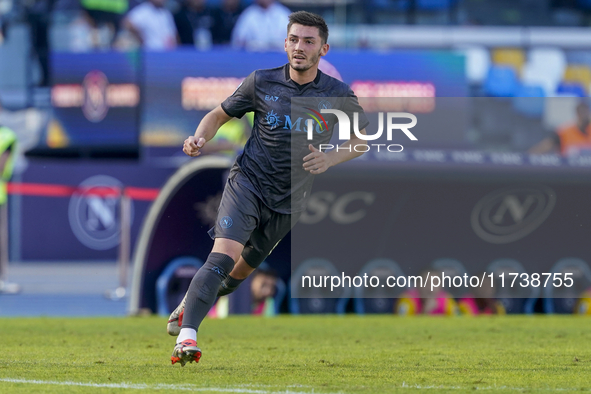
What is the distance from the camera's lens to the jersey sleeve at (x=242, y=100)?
5.45 metres

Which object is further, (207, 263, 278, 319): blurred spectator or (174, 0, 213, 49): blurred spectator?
(174, 0, 213, 49): blurred spectator

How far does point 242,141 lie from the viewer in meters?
13.4

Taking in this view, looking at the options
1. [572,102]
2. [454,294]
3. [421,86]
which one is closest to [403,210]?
[454,294]

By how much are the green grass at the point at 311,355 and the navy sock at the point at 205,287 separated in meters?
0.32

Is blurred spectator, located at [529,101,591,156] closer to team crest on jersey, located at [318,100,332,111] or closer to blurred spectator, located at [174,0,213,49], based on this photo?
team crest on jersey, located at [318,100,332,111]

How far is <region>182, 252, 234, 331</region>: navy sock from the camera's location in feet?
16.3

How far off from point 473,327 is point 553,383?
368 centimetres

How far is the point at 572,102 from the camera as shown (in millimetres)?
11148

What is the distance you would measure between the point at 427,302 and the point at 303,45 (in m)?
5.55


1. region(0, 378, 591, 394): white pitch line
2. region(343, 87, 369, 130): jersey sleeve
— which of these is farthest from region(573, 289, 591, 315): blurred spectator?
region(0, 378, 591, 394): white pitch line

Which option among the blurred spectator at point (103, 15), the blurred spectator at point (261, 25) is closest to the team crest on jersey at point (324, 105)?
the blurred spectator at point (261, 25)

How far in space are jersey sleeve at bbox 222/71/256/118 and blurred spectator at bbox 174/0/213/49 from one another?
1066cm

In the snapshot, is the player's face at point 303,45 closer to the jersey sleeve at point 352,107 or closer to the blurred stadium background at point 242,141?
the jersey sleeve at point 352,107

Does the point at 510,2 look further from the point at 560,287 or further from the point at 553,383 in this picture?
the point at 553,383
